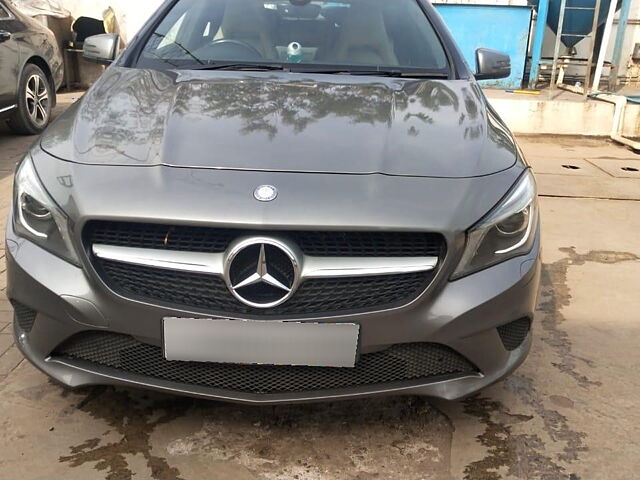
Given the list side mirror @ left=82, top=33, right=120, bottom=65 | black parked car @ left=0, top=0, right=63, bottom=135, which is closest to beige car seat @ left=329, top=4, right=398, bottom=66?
side mirror @ left=82, top=33, right=120, bottom=65

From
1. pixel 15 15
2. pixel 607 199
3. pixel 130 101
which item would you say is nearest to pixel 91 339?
pixel 130 101

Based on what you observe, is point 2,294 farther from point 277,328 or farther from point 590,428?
point 590,428

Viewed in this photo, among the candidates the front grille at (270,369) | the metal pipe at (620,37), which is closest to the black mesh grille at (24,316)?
the front grille at (270,369)

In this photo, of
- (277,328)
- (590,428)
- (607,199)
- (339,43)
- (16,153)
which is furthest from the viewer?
(16,153)

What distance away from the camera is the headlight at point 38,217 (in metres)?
1.77

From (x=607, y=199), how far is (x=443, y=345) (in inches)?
144

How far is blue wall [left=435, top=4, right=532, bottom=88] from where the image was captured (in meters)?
7.84

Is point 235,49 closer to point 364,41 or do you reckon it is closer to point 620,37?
point 364,41

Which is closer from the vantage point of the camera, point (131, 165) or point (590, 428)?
point (131, 165)

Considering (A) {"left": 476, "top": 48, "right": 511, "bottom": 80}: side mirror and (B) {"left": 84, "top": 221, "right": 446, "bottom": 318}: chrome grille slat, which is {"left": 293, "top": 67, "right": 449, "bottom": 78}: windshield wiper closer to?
(A) {"left": 476, "top": 48, "right": 511, "bottom": 80}: side mirror

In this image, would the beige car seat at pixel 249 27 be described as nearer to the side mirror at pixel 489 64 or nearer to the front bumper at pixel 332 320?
the side mirror at pixel 489 64

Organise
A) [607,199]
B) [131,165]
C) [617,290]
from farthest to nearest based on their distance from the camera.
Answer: [607,199] < [617,290] < [131,165]

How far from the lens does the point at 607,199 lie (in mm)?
4891

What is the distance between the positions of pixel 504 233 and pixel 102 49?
226cm
